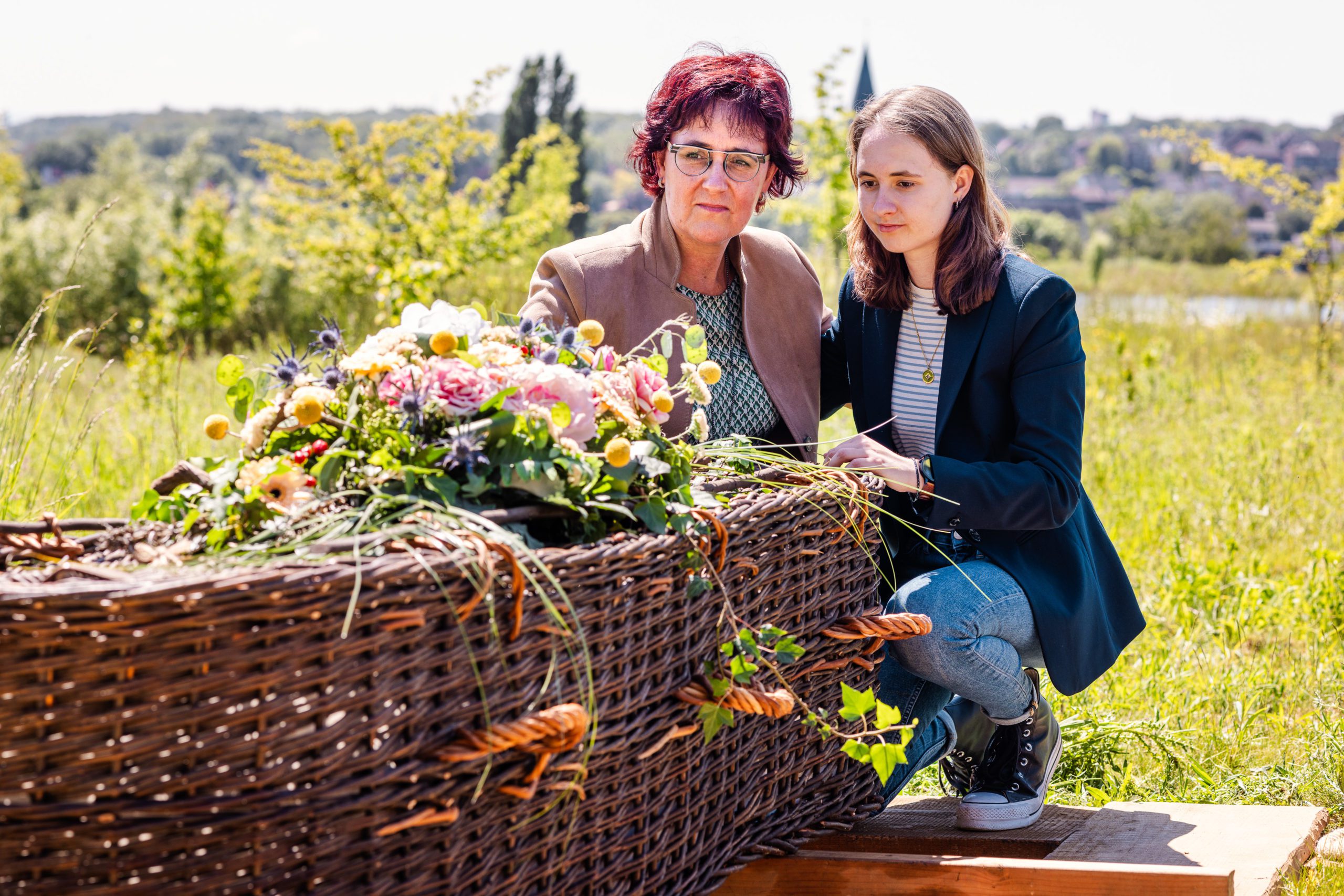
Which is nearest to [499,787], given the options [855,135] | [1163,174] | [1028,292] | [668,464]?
[668,464]

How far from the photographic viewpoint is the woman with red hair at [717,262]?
2719 mm

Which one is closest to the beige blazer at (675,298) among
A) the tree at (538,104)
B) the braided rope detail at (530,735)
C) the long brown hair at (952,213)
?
the long brown hair at (952,213)

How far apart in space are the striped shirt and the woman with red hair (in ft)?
0.85

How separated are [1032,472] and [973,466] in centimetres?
13

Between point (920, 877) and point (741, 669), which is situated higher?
point (741, 669)

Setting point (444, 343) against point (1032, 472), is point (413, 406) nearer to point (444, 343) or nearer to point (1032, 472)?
point (444, 343)

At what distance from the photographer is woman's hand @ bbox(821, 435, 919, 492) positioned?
2.24 metres

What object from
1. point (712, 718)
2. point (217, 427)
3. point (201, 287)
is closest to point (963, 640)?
point (712, 718)

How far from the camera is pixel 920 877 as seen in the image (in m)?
2.10

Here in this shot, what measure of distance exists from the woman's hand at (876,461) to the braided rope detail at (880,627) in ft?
0.83

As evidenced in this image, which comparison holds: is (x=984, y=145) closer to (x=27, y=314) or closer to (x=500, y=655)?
(x=500, y=655)

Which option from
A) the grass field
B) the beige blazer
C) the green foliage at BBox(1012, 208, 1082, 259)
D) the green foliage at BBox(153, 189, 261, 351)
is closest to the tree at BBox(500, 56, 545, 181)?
the green foliage at BBox(1012, 208, 1082, 259)

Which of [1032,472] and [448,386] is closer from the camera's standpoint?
[448,386]

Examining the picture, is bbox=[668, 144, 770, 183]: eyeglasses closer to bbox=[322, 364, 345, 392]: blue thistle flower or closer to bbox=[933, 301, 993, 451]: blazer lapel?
bbox=[933, 301, 993, 451]: blazer lapel
